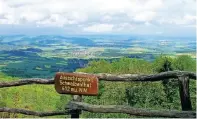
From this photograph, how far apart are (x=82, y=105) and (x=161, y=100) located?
1550cm

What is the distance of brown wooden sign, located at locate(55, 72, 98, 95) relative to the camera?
663cm

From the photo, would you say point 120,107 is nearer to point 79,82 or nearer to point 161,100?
point 79,82

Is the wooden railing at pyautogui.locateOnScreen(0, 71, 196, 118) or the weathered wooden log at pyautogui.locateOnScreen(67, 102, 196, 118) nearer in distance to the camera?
the weathered wooden log at pyautogui.locateOnScreen(67, 102, 196, 118)

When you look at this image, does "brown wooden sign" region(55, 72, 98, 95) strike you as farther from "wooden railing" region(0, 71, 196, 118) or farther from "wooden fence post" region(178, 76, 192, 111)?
"wooden fence post" region(178, 76, 192, 111)

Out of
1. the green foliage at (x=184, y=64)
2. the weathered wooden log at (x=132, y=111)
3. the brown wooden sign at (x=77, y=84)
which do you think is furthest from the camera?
the green foliage at (x=184, y=64)

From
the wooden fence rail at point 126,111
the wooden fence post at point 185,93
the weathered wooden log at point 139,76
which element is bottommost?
the wooden fence rail at point 126,111

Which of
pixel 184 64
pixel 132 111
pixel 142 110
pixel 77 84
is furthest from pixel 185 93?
pixel 184 64

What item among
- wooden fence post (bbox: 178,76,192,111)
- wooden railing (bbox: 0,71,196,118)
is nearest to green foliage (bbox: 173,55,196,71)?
wooden railing (bbox: 0,71,196,118)

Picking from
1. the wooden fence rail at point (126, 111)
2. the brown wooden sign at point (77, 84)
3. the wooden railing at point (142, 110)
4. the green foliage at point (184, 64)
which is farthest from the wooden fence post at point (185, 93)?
the green foliage at point (184, 64)

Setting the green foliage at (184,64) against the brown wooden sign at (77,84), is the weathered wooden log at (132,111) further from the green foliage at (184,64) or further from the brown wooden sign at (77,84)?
the green foliage at (184,64)

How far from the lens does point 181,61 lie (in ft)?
132

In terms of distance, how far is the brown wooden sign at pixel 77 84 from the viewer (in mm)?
6629

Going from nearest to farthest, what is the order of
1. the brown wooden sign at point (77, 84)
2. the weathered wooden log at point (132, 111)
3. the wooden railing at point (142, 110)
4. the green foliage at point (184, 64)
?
the weathered wooden log at point (132, 111) < the wooden railing at point (142, 110) < the brown wooden sign at point (77, 84) < the green foliage at point (184, 64)

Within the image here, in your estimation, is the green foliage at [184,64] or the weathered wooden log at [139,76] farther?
the green foliage at [184,64]
